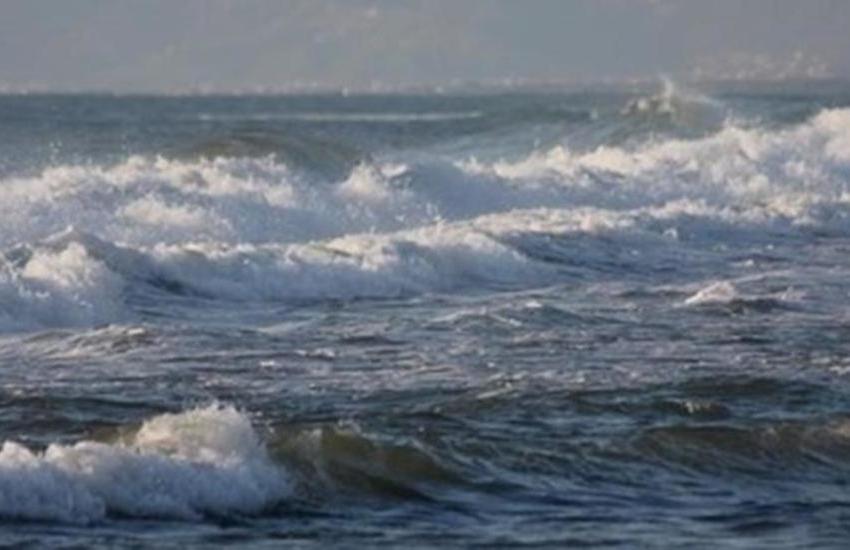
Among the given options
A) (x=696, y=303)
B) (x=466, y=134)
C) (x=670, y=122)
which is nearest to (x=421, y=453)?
(x=696, y=303)

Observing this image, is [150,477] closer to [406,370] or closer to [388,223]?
[406,370]

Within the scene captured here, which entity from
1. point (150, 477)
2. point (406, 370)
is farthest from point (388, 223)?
point (150, 477)

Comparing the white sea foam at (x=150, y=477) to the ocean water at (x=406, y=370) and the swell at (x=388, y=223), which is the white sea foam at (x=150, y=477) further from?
the swell at (x=388, y=223)

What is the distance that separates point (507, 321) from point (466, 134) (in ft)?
163

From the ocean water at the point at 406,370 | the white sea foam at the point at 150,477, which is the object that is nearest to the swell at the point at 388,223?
the ocean water at the point at 406,370

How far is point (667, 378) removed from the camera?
1739cm

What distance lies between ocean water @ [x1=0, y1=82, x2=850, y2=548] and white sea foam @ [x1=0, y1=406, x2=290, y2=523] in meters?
0.02

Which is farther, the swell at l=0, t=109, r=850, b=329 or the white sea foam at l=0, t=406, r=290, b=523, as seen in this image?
the swell at l=0, t=109, r=850, b=329

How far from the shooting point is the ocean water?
13016 millimetres

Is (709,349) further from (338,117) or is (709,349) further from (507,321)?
(338,117)

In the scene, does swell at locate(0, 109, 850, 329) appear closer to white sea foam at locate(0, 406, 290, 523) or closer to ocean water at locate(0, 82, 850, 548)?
ocean water at locate(0, 82, 850, 548)

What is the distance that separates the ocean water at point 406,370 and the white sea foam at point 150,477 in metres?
0.02

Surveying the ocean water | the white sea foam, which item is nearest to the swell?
the ocean water

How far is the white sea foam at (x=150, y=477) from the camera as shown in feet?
41.8
